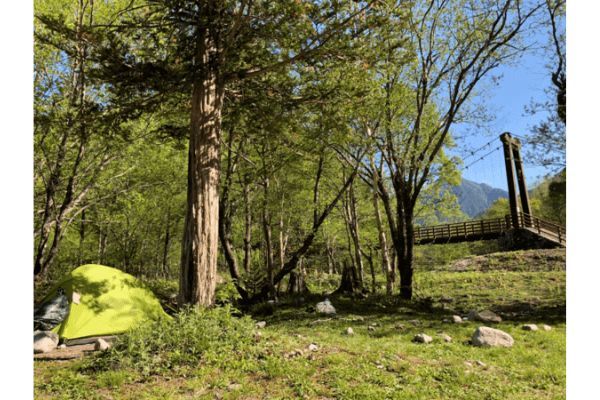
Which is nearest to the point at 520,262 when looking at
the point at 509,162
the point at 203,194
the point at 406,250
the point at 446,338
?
the point at 406,250

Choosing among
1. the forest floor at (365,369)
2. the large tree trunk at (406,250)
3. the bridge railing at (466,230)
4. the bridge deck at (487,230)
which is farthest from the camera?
the bridge railing at (466,230)

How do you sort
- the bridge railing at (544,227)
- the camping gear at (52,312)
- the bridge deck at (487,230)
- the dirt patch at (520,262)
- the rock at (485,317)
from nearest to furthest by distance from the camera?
the camping gear at (52,312) → the rock at (485,317) → the bridge railing at (544,227) → the bridge deck at (487,230) → the dirt patch at (520,262)

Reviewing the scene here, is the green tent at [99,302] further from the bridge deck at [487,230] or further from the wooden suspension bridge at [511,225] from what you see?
the bridge deck at [487,230]

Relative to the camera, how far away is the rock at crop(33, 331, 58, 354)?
4.30 metres

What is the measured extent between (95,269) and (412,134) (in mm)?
5692

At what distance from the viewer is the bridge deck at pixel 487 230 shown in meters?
8.51

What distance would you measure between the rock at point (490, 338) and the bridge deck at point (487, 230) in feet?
15.5

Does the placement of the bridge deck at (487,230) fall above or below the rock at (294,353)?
above

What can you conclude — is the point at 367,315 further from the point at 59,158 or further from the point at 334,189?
the point at 59,158

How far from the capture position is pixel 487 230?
12.0 meters

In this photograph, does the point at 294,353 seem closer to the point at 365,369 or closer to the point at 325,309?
the point at 365,369

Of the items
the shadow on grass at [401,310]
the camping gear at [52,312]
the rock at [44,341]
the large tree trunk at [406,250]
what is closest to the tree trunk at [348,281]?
the shadow on grass at [401,310]

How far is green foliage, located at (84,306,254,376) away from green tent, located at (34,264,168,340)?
139 cm

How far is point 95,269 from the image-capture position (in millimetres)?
5520
